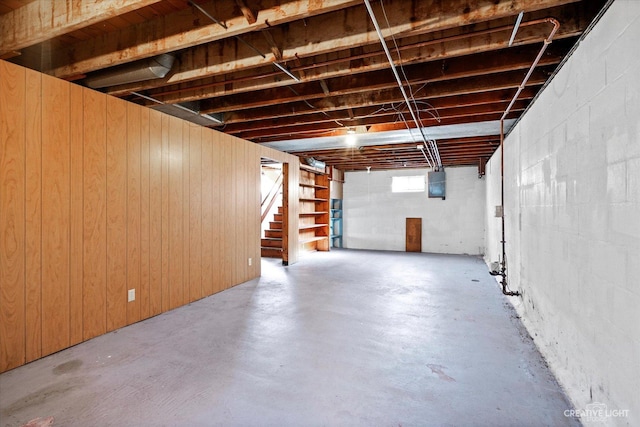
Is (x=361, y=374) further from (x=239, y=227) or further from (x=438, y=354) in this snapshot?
(x=239, y=227)

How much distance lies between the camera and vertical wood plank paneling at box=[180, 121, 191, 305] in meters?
3.84

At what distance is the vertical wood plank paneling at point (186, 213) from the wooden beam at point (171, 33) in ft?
4.10

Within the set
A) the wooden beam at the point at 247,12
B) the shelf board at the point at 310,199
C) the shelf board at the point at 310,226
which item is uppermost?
the wooden beam at the point at 247,12

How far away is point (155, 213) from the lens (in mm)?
3475

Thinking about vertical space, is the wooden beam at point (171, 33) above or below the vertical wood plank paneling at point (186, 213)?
above

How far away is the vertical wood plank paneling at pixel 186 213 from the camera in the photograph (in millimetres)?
3844

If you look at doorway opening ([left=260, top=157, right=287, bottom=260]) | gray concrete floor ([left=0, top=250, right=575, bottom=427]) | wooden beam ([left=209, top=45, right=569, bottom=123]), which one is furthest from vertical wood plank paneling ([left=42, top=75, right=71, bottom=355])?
doorway opening ([left=260, top=157, right=287, bottom=260])

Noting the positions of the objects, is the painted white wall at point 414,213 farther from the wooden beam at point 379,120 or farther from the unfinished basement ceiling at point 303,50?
the wooden beam at point 379,120

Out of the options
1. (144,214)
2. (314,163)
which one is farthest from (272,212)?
(144,214)

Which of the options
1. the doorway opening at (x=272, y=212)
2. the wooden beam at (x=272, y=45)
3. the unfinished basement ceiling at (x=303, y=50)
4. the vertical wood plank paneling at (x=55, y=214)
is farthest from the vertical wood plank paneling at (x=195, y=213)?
the doorway opening at (x=272, y=212)

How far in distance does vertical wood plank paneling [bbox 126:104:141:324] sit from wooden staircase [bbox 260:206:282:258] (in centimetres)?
424

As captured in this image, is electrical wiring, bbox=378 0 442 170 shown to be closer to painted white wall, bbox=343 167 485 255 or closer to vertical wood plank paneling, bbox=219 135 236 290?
painted white wall, bbox=343 167 485 255

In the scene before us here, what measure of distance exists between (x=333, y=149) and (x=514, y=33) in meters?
4.38

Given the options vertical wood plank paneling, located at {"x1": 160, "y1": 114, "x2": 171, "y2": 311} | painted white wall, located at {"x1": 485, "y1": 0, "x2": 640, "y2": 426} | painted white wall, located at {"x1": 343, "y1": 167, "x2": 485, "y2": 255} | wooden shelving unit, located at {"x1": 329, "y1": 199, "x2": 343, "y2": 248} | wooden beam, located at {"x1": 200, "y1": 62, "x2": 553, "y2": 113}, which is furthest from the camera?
wooden shelving unit, located at {"x1": 329, "y1": 199, "x2": 343, "y2": 248}
